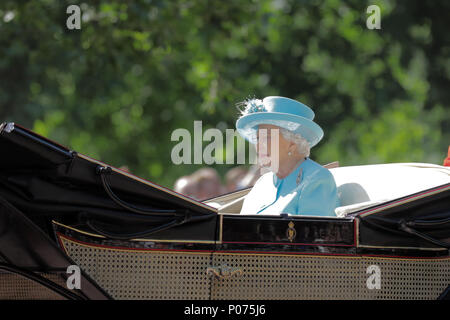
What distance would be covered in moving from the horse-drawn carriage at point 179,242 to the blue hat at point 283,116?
631mm

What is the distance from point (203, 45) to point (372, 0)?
8.54ft

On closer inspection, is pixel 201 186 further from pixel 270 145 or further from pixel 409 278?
pixel 409 278

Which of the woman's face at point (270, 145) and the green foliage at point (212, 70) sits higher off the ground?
the green foliage at point (212, 70)

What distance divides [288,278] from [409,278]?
24.5 inches

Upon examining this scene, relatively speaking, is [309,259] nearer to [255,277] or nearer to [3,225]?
[255,277]

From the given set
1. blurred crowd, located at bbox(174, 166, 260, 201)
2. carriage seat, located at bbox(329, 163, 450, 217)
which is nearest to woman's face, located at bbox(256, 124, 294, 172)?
carriage seat, located at bbox(329, 163, 450, 217)

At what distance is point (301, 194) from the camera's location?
12.6ft

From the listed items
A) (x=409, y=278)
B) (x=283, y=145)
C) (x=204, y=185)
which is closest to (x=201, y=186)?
(x=204, y=185)

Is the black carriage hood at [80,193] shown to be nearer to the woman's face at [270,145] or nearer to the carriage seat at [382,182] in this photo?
the woman's face at [270,145]

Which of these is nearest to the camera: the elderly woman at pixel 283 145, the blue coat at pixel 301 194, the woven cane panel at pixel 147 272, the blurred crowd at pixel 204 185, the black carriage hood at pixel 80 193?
the black carriage hood at pixel 80 193

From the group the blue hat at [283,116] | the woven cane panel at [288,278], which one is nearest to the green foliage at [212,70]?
the blue hat at [283,116]

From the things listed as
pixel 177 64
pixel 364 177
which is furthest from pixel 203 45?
pixel 364 177

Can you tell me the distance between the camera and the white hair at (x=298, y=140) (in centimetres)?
406
